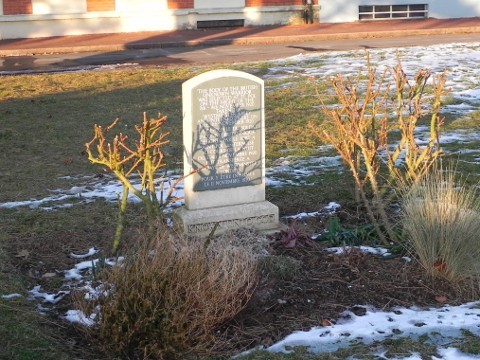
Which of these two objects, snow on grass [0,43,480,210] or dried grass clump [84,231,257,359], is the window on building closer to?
snow on grass [0,43,480,210]

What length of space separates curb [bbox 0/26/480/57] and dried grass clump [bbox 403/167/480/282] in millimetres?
18113

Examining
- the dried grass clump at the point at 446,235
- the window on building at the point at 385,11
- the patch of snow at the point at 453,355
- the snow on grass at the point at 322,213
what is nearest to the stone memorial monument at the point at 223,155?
the snow on grass at the point at 322,213

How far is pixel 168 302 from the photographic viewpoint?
5.01 metres

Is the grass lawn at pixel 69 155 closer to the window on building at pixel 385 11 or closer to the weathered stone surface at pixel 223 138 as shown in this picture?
the weathered stone surface at pixel 223 138

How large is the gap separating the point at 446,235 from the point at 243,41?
19.2 meters

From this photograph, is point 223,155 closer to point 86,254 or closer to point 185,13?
point 86,254

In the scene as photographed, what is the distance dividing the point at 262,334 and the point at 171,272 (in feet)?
2.31

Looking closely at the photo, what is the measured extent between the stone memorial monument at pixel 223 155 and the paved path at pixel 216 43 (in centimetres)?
1250

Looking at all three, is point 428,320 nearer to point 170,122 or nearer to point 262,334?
point 262,334

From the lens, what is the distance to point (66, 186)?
28.8 feet

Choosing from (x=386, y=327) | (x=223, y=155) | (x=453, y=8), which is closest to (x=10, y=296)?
(x=223, y=155)

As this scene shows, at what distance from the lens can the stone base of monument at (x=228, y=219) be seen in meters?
6.85

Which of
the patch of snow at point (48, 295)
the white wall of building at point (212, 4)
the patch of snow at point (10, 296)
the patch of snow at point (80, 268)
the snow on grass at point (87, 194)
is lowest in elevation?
the patch of snow at point (48, 295)

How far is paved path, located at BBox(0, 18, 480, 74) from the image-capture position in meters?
20.5
